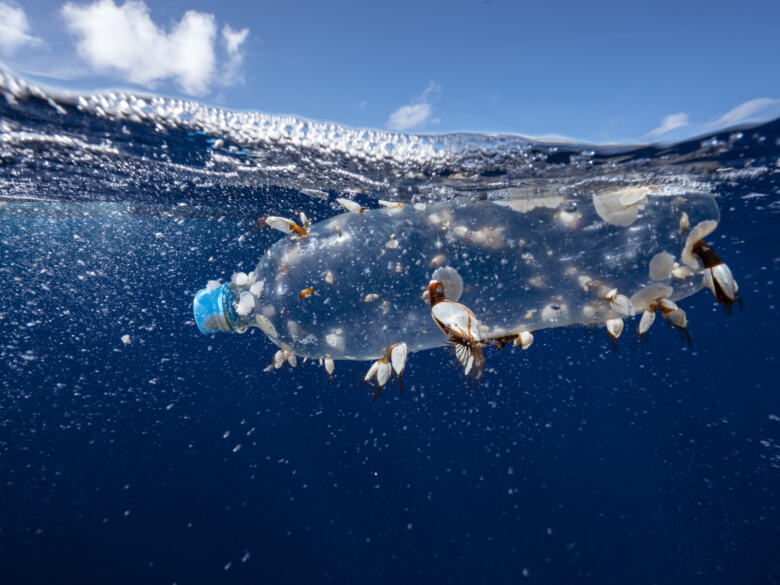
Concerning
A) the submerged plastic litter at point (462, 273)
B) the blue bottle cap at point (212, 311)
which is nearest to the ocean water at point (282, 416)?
the submerged plastic litter at point (462, 273)

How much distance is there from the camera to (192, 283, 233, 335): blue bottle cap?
2861 millimetres

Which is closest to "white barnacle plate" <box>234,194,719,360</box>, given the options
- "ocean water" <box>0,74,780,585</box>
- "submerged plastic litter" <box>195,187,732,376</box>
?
"submerged plastic litter" <box>195,187,732,376</box>

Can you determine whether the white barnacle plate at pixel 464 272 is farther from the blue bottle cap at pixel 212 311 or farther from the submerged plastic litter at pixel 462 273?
the blue bottle cap at pixel 212 311

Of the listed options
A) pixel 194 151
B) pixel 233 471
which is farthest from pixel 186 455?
pixel 194 151

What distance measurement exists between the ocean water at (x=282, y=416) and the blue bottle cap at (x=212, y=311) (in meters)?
1.22

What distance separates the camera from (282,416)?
65.8ft

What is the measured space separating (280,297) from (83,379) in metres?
24.8

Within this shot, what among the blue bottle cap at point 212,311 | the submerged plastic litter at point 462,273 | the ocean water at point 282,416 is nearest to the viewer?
the blue bottle cap at point 212,311

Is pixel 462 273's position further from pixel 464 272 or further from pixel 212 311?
pixel 212 311

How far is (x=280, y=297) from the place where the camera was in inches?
130

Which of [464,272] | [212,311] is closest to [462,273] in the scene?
[464,272]

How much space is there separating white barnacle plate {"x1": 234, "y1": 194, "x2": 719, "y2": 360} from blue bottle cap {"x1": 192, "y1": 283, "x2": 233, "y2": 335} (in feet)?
0.77

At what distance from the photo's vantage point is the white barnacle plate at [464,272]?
318 cm

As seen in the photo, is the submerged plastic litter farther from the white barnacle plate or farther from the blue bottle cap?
the blue bottle cap
